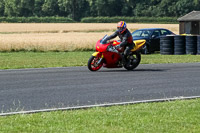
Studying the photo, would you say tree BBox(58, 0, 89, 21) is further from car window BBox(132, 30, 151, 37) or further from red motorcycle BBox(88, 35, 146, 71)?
red motorcycle BBox(88, 35, 146, 71)

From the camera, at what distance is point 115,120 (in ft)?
24.8

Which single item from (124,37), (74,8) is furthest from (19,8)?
(124,37)

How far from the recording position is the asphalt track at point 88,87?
973cm

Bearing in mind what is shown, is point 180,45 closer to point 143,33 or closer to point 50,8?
point 143,33

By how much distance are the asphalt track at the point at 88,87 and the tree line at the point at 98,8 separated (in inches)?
4417

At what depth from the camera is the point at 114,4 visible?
137250 mm

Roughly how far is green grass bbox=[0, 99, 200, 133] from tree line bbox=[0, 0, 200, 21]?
11817cm

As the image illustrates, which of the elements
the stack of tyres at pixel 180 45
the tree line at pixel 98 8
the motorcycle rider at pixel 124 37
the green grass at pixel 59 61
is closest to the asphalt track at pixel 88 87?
the motorcycle rider at pixel 124 37

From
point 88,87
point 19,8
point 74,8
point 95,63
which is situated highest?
point 19,8

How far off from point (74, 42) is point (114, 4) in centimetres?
10582

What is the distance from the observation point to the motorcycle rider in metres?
15.6

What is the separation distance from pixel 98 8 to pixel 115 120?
130 m

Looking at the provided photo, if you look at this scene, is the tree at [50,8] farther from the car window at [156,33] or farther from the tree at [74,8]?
the car window at [156,33]

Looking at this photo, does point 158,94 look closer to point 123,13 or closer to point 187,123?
point 187,123
